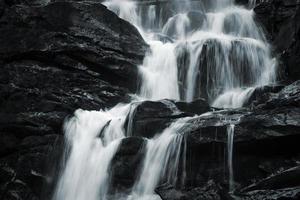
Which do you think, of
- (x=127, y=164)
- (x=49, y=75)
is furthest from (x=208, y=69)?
(x=127, y=164)

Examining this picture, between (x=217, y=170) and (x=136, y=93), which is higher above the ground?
(x=136, y=93)

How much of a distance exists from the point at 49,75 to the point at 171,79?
5.18 metres

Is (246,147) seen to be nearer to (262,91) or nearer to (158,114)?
(158,114)

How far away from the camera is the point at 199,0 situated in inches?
1160

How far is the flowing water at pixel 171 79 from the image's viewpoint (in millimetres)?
13820

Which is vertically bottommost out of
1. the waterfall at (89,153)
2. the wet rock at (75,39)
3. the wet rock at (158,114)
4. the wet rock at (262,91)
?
the waterfall at (89,153)

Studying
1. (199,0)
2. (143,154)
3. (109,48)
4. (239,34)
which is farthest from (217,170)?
(199,0)

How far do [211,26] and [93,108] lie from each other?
30.9ft

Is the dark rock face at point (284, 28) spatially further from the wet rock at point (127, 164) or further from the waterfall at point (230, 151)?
the wet rock at point (127, 164)

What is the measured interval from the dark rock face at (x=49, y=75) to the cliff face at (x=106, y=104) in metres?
0.04

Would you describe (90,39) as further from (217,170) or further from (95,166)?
(217,170)

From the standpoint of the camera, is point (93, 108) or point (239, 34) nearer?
point (93, 108)

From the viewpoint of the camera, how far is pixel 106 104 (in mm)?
18656

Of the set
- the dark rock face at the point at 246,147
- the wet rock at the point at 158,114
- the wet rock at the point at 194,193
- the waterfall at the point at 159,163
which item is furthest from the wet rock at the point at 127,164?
the wet rock at the point at 194,193
